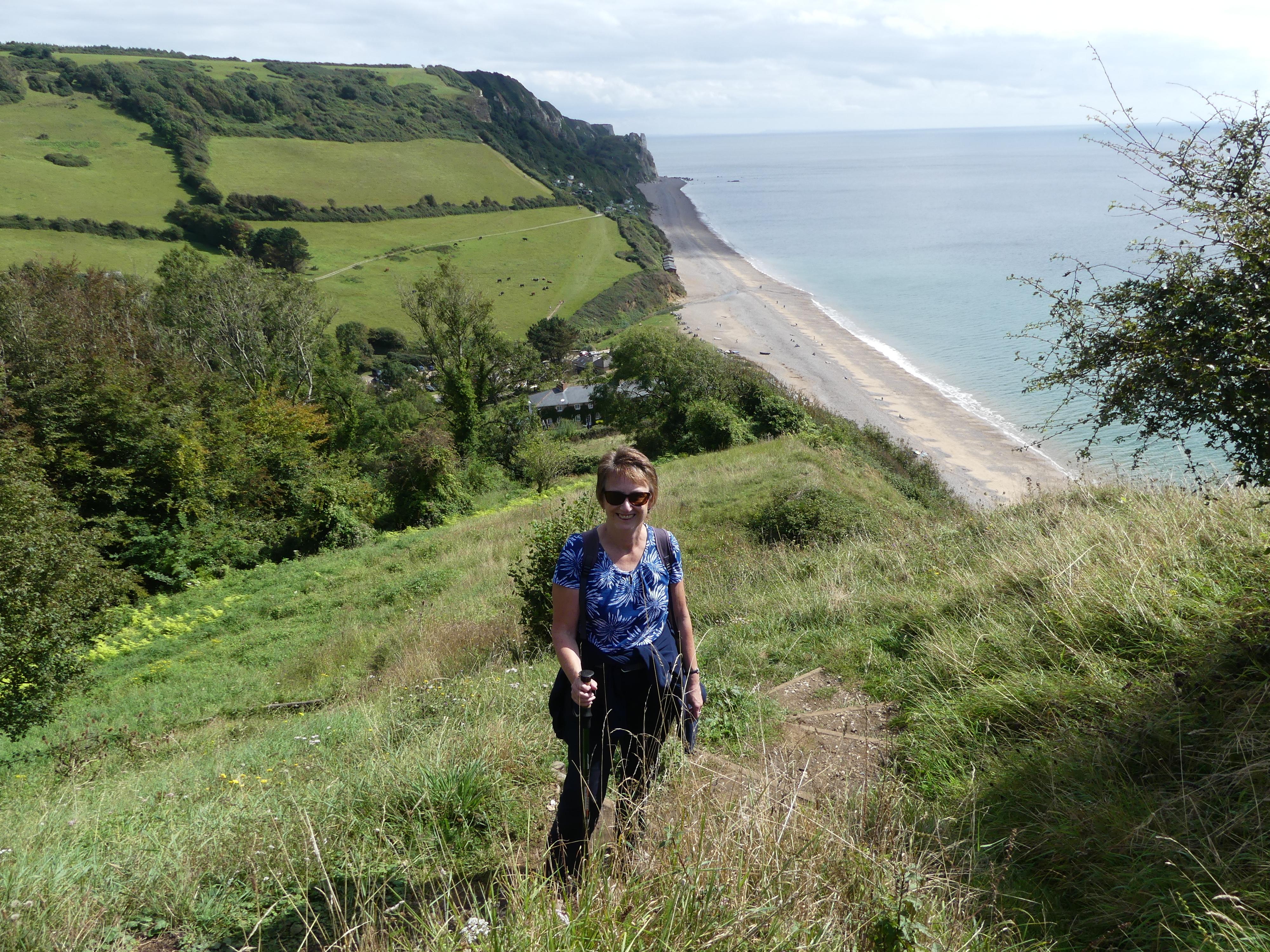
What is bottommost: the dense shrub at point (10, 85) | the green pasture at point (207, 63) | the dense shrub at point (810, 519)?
the dense shrub at point (810, 519)

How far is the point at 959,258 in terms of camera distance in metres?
76.2

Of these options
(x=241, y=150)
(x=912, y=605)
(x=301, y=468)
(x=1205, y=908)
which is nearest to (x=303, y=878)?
(x=1205, y=908)

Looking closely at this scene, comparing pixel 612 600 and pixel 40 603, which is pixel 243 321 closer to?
pixel 40 603

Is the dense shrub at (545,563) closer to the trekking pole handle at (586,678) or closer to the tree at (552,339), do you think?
the trekking pole handle at (586,678)

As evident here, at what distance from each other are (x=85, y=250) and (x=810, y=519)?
7098cm

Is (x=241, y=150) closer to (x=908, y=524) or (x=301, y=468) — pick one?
(x=301, y=468)

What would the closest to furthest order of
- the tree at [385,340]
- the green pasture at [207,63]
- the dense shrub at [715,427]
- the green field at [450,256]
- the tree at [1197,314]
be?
the tree at [1197,314] < the dense shrub at [715,427] < the tree at [385,340] < the green field at [450,256] < the green pasture at [207,63]

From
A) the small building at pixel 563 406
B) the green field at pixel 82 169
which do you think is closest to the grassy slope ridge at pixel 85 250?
the green field at pixel 82 169

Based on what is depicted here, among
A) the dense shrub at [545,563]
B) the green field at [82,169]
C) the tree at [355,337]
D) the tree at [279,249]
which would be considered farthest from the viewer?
the green field at [82,169]

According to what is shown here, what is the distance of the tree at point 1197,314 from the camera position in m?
3.72

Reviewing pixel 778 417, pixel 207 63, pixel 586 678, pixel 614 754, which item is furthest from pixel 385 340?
pixel 207 63

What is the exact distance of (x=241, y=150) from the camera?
313 ft

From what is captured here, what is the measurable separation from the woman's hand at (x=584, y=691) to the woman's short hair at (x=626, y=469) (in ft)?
2.36

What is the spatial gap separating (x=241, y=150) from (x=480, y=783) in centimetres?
11514
